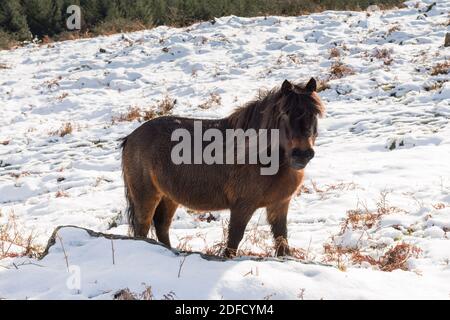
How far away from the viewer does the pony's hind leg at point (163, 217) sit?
17.3 feet

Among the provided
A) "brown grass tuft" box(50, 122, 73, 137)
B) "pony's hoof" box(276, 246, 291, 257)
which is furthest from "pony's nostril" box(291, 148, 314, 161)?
"brown grass tuft" box(50, 122, 73, 137)

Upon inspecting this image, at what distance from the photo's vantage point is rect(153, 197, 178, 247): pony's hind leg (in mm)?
5258

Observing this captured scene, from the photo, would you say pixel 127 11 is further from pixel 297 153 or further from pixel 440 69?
pixel 297 153

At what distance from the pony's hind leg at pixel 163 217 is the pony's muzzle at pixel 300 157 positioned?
6.72ft

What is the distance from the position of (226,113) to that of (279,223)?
6.80 meters

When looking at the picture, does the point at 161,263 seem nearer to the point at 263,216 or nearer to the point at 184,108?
the point at 263,216

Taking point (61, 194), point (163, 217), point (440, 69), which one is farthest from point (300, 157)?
point (440, 69)

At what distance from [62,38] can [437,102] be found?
57.9 ft

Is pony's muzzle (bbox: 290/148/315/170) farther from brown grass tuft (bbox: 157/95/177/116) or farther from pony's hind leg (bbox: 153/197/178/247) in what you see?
Answer: brown grass tuft (bbox: 157/95/177/116)

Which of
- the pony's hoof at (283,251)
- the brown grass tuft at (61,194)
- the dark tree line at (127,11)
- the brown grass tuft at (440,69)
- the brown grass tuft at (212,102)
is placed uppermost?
the dark tree line at (127,11)

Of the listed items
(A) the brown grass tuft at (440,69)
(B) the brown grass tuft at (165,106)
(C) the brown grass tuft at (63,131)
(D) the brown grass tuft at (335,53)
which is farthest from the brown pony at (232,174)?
(D) the brown grass tuft at (335,53)

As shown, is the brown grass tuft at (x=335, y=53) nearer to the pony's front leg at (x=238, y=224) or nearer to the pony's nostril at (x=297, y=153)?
the pony's front leg at (x=238, y=224)

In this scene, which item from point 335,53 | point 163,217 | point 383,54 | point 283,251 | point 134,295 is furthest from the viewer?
point 335,53

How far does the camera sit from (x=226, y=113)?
11102 millimetres
